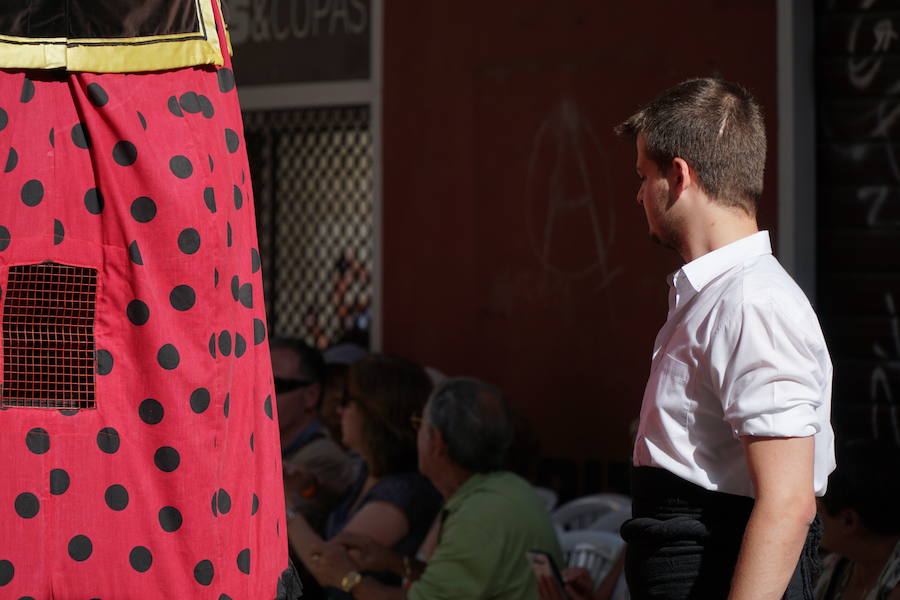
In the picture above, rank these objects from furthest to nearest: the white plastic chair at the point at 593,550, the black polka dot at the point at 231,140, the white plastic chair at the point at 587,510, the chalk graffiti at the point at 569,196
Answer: the chalk graffiti at the point at 569,196, the white plastic chair at the point at 587,510, the white plastic chair at the point at 593,550, the black polka dot at the point at 231,140

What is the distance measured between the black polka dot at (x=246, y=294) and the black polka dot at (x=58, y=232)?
1.02 feet

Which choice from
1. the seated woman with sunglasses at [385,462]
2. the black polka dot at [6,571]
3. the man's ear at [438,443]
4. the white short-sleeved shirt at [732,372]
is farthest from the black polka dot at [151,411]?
the seated woman with sunglasses at [385,462]

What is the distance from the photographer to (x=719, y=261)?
2.23 m

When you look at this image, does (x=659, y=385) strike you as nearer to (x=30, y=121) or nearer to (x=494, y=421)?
(x=30, y=121)

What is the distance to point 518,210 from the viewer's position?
5.57 metres

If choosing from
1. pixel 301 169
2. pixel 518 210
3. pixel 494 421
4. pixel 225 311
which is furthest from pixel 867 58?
pixel 225 311

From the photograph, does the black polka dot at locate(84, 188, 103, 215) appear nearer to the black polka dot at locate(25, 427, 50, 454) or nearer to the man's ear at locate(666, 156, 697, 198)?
the black polka dot at locate(25, 427, 50, 454)

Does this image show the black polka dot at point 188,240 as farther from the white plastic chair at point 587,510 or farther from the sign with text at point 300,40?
the sign with text at point 300,40

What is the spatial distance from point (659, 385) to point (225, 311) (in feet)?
2.49

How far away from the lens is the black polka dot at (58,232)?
2.17 meters

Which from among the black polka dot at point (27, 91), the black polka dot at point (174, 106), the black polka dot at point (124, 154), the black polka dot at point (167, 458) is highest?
the black polka dot at point (27, 91)

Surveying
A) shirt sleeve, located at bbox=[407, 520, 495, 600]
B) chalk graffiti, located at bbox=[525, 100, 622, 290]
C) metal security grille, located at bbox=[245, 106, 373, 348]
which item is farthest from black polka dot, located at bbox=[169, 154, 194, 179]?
metal security grille, located at bbox=[245, 106, 373, 348]

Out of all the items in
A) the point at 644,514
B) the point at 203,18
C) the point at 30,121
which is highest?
the point at 203,18

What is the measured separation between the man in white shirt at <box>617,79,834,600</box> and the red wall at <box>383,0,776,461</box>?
2.75 metres
